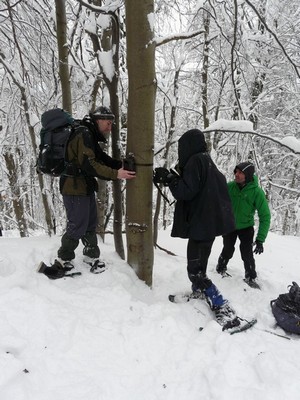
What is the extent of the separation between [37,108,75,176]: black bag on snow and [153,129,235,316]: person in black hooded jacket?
0.90m

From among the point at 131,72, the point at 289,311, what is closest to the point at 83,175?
the point at 131,72

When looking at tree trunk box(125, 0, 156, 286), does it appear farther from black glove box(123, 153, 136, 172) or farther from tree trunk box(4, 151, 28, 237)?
tree trunk box(4, 151, 28, 237)

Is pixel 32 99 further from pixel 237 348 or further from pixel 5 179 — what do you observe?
pixel 237 348

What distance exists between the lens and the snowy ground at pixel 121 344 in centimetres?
204

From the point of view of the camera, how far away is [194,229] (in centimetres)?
299

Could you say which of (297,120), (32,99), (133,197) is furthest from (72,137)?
(297,120)

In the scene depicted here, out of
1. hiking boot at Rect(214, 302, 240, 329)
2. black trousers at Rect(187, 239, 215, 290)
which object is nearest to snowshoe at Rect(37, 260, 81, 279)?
black trousers at Rect(187, 239, 215, 290)

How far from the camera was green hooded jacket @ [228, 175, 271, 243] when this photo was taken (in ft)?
Result: 12.8

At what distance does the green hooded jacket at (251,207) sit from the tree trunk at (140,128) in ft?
4.44

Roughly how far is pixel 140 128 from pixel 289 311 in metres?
2.15

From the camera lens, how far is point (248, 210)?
3.91m

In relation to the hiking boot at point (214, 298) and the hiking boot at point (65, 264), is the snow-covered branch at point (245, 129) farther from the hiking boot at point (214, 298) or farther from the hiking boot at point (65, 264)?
the hiking boot at point (65, 264)

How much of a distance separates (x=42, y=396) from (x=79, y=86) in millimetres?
5497

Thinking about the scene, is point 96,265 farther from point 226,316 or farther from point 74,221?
point 226,316
